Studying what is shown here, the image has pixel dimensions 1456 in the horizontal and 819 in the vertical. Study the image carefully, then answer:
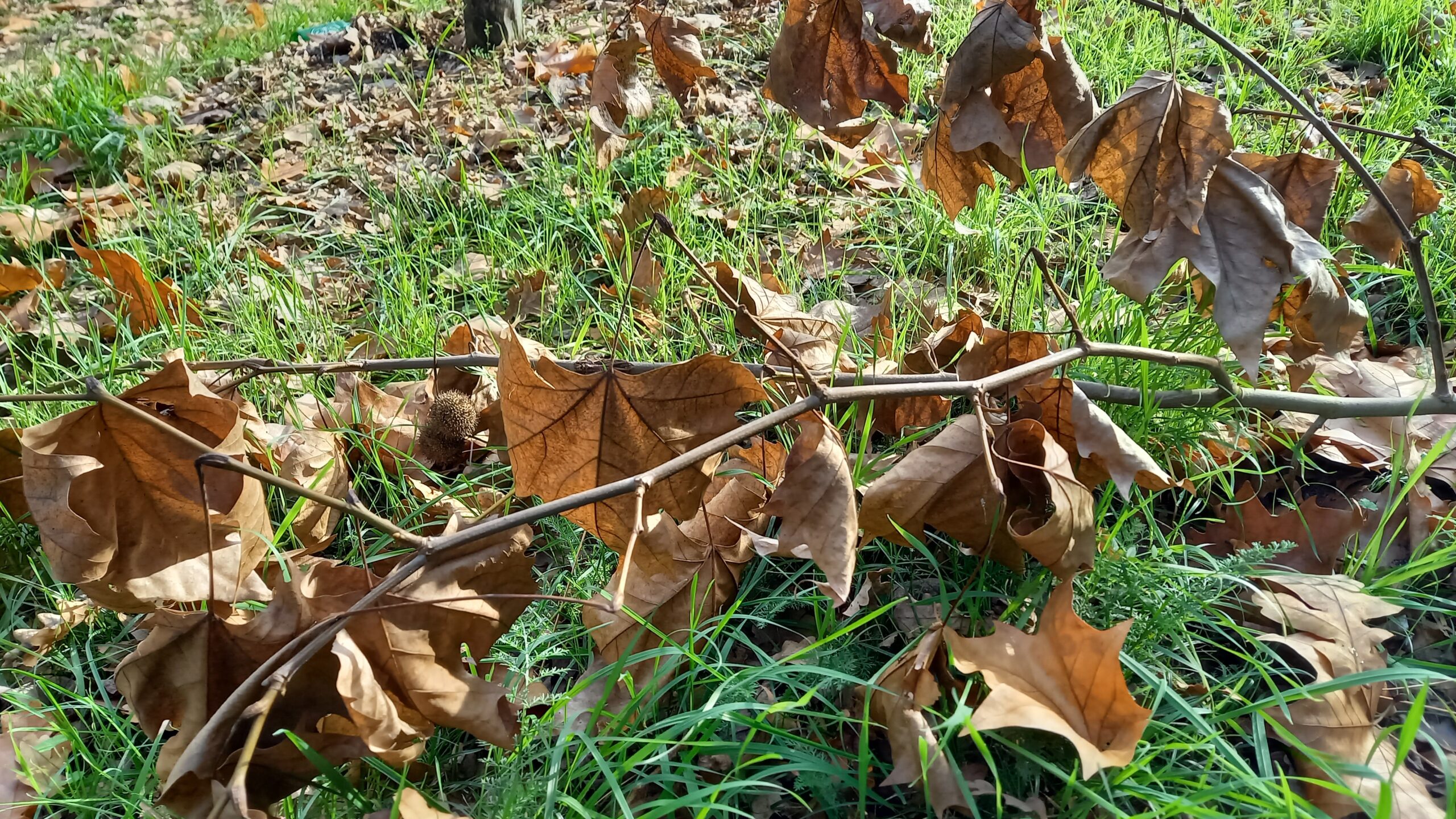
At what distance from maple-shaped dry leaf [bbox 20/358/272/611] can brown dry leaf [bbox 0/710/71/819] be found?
282mm

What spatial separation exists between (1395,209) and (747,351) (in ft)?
3.91

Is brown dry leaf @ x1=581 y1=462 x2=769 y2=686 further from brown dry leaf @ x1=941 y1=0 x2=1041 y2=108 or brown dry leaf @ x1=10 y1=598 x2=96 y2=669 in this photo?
brown dry leaf @ x1=10 y1=598 x2=96 y2=669

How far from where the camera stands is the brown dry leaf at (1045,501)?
3.46 feet

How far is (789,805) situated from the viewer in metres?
1.11

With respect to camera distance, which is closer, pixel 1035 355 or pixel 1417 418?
pixel 1035 355

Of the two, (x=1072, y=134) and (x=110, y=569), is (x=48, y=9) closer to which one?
(x=110, y=569)

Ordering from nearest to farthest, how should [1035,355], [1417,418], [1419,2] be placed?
[1035,355] → [1417,418] → [1419,2]

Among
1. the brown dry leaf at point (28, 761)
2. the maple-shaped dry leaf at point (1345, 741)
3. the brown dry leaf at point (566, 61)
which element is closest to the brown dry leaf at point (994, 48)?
the maple-shaped dry leaf at point (1345, 741)

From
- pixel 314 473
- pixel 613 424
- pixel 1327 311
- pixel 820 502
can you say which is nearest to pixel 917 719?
pixel 820 502

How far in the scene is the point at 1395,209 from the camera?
136cm

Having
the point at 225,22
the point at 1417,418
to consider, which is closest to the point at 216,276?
the point at 1417,418

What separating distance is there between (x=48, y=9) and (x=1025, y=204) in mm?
6369

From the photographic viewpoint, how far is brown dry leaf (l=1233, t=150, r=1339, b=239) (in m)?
1.31

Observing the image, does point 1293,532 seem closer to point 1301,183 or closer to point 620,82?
point 1301,183
